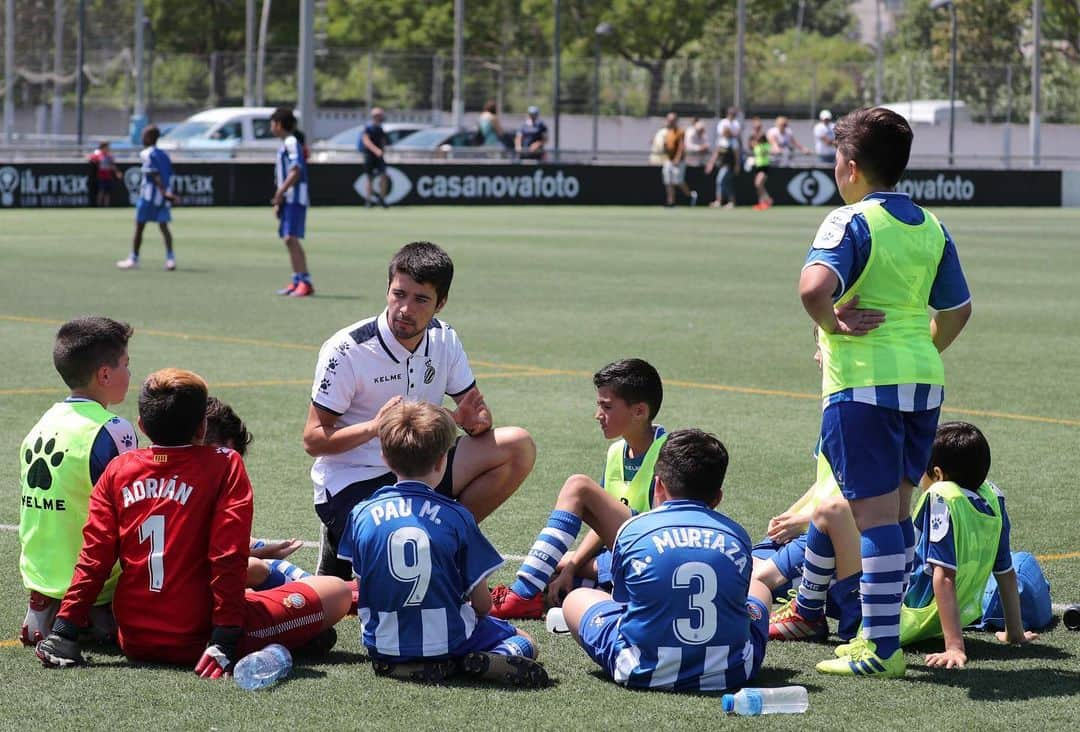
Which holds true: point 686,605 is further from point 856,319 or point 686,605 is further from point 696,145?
point 696,145

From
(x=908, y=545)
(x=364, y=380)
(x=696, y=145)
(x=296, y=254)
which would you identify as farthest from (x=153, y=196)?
(x=696, y=145)

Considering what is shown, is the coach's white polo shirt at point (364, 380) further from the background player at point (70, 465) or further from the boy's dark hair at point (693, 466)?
the boy's dark hair at point (693, 466)

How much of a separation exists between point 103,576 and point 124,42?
71.1 m

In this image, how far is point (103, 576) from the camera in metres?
5.44

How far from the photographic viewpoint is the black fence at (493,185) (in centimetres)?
3675

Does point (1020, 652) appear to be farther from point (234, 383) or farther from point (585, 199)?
point (585, 199)

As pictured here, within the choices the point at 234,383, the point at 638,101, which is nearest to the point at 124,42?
the point at 638,101

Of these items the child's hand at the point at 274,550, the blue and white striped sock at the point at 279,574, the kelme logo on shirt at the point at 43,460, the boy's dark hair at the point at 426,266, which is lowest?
the blue and white striped sock at the point at 279,574

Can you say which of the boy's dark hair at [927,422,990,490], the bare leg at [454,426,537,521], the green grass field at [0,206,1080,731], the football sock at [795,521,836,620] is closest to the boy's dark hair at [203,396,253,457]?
the green grass field at [0,206,1080,731]

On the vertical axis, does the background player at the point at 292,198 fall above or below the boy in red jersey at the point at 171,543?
above

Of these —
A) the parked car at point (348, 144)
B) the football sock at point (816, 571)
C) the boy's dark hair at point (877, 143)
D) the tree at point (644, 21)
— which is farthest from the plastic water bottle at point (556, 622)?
the tree at point (644, 21)

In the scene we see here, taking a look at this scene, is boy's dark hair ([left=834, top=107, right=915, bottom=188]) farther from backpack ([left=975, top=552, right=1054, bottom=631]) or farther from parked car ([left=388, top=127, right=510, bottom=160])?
parked car ([left=388, top=127, right=510, bottom=160])

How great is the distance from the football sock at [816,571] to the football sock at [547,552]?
82cm

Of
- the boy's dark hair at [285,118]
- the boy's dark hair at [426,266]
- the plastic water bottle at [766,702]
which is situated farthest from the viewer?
the boy's dark hair at [285,118]
